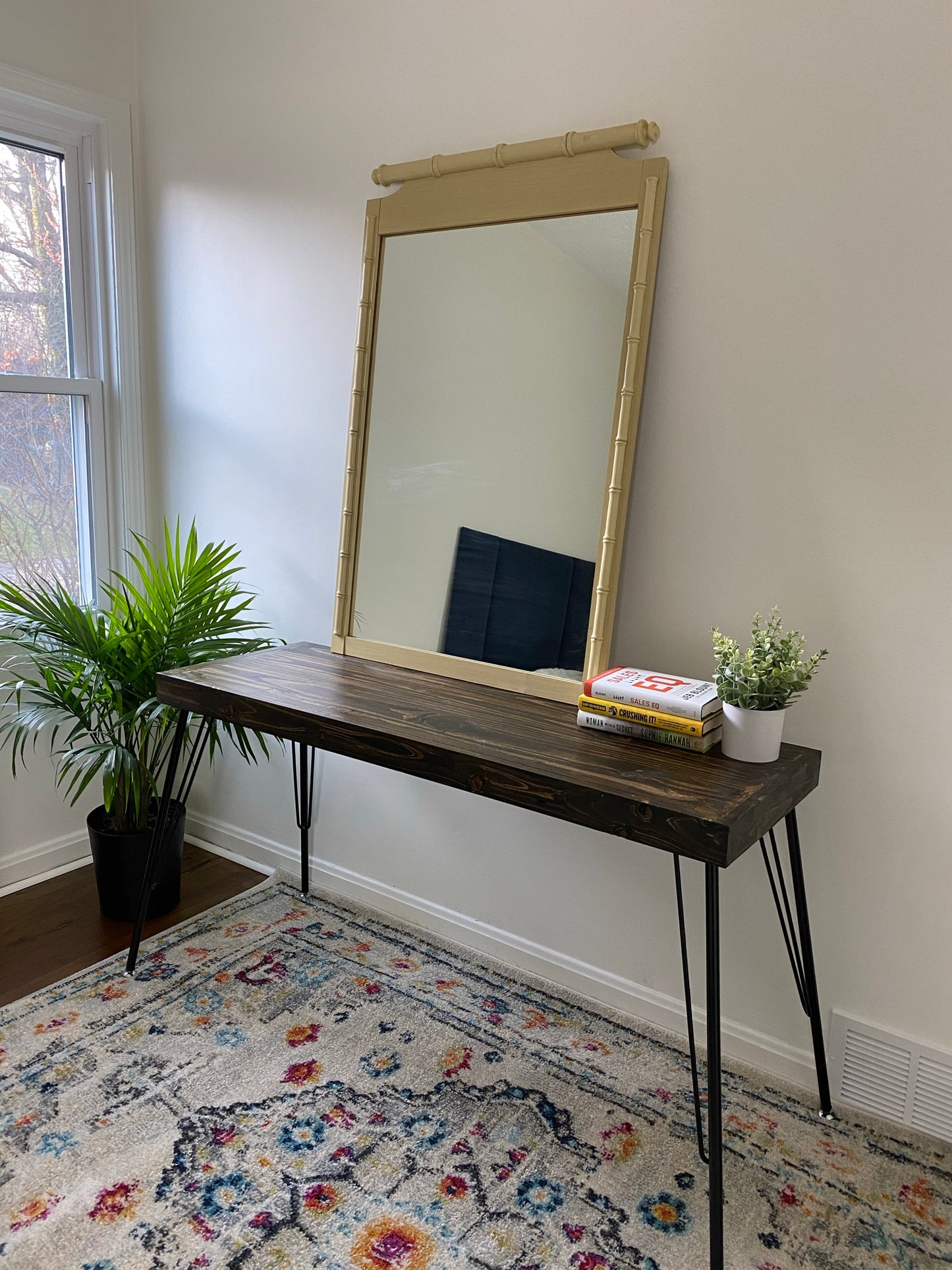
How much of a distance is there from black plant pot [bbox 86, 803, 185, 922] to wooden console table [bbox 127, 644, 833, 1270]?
0.23 meters

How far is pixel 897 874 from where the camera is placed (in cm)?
178

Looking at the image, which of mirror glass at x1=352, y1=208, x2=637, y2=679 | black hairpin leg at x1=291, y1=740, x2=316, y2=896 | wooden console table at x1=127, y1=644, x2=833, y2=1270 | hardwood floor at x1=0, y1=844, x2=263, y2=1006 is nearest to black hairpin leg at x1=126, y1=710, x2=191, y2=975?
wooden console table at x1=127, y1=644, x2=833, y2=1270

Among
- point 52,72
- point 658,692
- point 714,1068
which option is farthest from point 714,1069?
point 52,72

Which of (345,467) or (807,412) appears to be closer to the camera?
(807,412)

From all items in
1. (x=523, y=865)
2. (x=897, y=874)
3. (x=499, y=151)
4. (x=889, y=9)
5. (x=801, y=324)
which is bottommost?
(x=523, y=865)

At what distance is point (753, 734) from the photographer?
163cm

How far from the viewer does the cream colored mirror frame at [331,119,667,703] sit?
6.01 ft

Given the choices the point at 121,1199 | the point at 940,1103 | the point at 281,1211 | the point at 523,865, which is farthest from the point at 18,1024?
the point at 940,1103

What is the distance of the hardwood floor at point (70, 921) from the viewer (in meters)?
2.23

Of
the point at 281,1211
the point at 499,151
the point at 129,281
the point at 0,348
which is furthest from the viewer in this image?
the point at 129,281

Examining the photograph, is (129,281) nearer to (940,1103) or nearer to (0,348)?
(0,348)

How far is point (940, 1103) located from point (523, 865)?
0.95 metres

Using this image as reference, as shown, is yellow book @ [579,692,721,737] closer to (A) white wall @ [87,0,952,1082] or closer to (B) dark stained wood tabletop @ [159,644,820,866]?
(B) dark stained wood tabletop @ [159,644,820,866]

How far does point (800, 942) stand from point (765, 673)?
0.60 m
